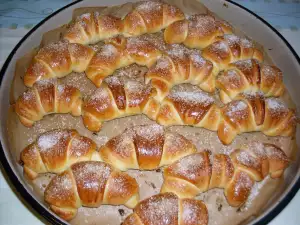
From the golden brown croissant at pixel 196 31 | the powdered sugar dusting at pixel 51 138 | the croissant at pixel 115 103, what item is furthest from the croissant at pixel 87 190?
the golden brown croissant at pixel 196 31

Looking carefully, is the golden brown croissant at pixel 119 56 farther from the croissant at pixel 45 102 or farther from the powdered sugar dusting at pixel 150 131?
the powdered sugar dusting at pixel 150 131

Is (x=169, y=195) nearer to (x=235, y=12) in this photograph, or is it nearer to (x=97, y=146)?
(x=97, y=146)

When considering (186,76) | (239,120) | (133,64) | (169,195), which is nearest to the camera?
(169,195)

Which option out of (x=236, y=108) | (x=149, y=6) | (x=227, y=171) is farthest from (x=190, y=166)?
(x=149, y=6)

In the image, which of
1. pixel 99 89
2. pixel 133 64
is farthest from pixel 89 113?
pixel 133 64

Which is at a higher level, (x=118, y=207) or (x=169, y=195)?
(x=169, y=195)

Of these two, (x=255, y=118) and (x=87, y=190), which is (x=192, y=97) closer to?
(x=255, y=118)
